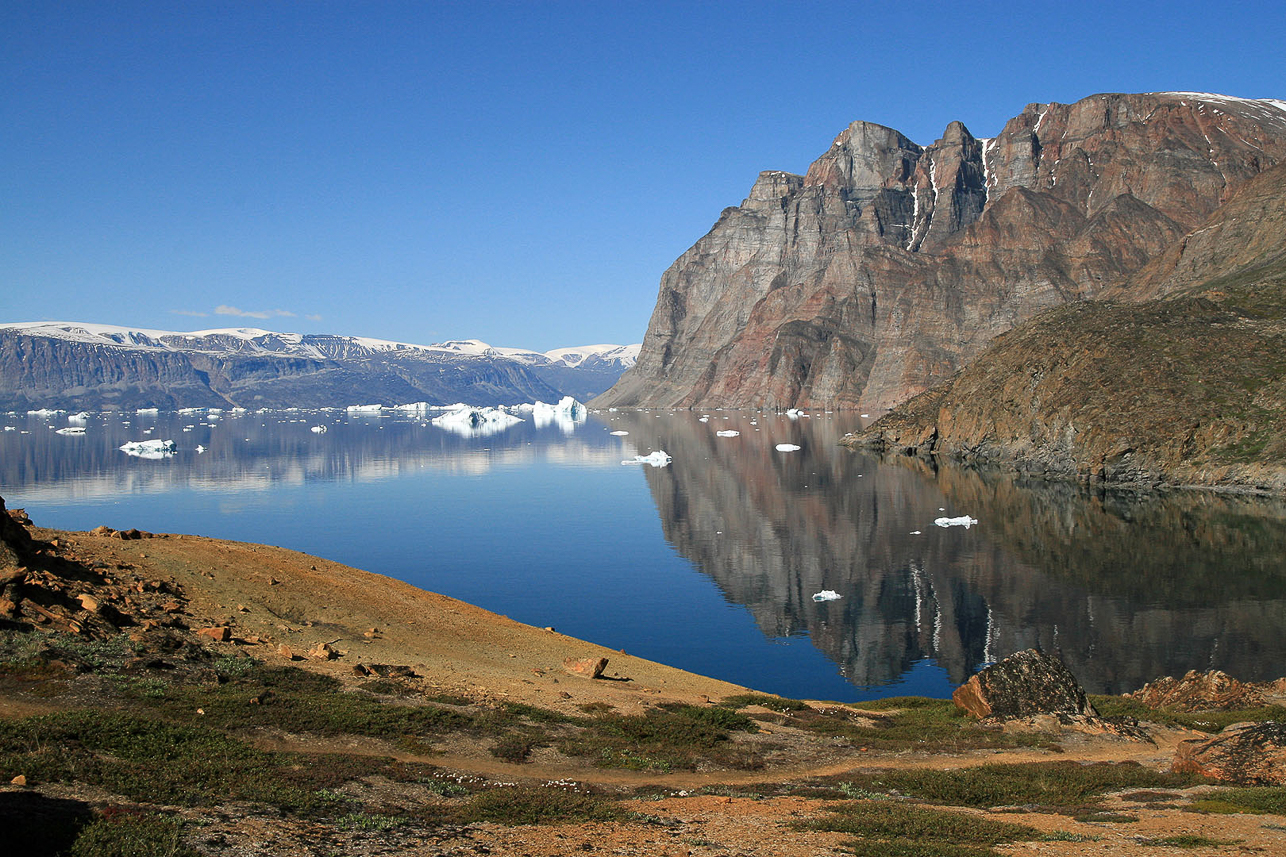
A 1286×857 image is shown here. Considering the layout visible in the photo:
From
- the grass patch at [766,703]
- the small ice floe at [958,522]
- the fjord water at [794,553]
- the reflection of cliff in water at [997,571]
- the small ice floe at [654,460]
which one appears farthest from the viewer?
the small ice floe at [654,460]

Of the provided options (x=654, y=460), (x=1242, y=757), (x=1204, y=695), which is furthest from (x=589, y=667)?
(x=654, y=460)

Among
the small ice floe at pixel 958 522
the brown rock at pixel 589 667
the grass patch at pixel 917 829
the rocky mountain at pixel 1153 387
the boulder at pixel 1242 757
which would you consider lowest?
the small ice floe at pixel 958 522

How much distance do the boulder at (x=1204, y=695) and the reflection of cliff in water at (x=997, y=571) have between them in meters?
4.49

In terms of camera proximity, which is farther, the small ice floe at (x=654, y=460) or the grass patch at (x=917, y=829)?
the small ice floe at (x=654, y=460)

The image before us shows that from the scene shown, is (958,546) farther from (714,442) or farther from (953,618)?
(714,442)

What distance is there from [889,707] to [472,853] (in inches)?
730

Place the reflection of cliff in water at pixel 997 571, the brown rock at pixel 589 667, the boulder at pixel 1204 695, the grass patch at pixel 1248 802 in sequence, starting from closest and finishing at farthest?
1. the grass patch at pixel 1248 802
2. the boulder at pixel 1204 695
3. the brown rock at pixel 589 667
4. the reflection of cliff in water at pixel 997 571

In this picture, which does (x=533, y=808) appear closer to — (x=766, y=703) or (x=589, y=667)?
(x=766, y=703)

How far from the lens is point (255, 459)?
134 metres

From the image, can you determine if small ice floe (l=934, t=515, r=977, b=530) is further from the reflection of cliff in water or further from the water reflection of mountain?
the water reflection of mountain


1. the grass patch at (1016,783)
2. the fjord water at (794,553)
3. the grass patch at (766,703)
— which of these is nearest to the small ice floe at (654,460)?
the fjord water at (794,553)

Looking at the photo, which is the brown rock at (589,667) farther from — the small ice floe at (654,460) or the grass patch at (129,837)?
the small ice floe at (654,460)

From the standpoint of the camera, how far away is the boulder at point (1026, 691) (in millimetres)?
24719

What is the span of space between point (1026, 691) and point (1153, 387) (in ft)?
249
